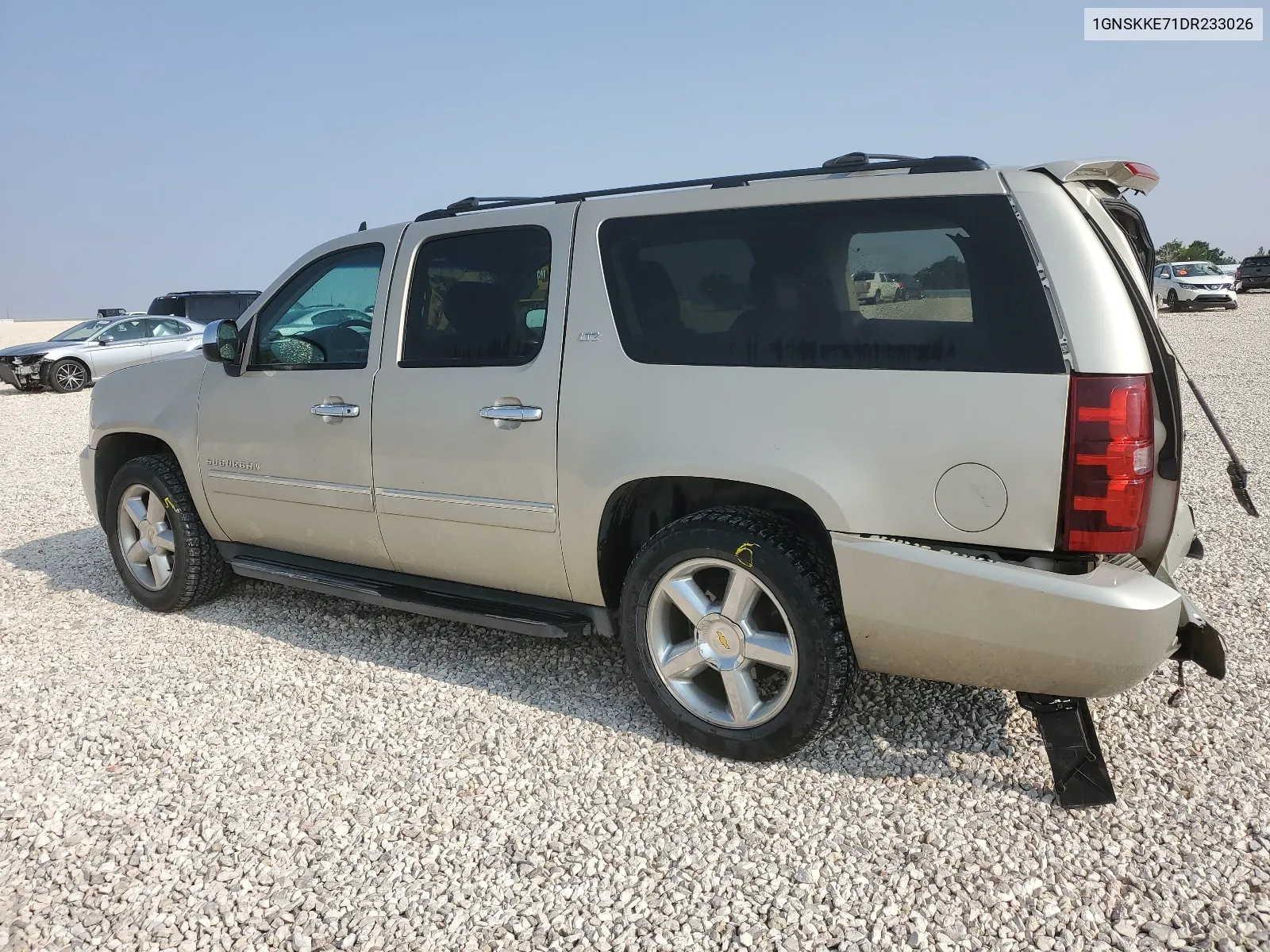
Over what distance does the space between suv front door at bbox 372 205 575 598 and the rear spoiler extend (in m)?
1.69

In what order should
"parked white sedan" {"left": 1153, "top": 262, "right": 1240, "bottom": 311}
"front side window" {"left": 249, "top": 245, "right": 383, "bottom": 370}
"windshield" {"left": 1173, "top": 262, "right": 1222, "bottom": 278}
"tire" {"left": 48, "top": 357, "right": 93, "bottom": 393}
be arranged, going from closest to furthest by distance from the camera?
"front side window" {"left": 249, "top": 245, "right": 383, "bottom": 370} < "tire" {"left": 48, "top": 357, "right": 93, "bottom": 393} < "parked white sedan" {"left": 1153, "top": 262, "right": 1240, "bottom": 311} < "windshield" {"left": 1173, "top": 262, "right": 1222, "bottom": 278}

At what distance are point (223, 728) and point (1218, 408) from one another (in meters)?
11.5

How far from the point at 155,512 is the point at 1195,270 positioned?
94.8 feet

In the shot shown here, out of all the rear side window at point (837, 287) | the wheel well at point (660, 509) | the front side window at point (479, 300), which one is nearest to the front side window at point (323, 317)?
the front side window at point (479, 300)

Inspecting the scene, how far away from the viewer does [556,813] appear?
2.94 meters

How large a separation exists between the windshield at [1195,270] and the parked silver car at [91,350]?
2559 centimetres

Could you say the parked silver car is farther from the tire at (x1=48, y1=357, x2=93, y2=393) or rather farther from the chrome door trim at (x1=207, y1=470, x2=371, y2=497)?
the chrome door trim at (x1=207, y1=470, x2=371, y2=497)

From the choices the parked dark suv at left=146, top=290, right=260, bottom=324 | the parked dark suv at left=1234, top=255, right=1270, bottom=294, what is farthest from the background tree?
the parked dark suv at left=146, top=290, right=260, bottom=324

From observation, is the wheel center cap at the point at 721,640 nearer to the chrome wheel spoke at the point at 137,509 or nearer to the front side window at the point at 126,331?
the chrome wheel spoke at the point at 137,509

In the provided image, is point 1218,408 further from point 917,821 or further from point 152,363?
point 152,363

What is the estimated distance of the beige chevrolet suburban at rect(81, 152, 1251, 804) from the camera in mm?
2602

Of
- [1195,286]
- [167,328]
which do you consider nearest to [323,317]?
[167,328]

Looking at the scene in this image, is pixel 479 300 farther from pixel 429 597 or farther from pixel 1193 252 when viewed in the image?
pixel 1193 252

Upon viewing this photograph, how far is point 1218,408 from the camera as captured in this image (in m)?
11.0
